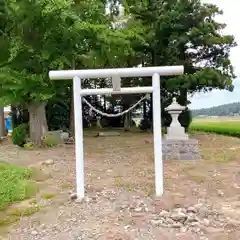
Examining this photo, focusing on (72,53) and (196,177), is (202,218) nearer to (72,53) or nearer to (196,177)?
(196,177)

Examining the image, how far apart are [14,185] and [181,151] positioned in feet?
14.3

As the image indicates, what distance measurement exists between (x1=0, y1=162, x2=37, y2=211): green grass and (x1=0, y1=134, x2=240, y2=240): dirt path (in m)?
0.22

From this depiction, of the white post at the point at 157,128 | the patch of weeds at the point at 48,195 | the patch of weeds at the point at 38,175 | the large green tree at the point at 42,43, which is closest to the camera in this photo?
the white post at the point at 157,128

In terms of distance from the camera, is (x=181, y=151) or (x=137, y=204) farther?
(x=181, y=151)

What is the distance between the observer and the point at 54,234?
404cm

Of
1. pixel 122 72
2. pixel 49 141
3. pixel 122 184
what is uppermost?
pixel 122 72

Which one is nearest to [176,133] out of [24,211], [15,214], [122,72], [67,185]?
[67,185]

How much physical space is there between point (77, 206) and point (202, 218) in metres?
1.64

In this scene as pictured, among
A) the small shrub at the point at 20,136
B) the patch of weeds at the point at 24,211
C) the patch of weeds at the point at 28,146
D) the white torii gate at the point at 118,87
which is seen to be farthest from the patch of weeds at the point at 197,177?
the small shrub at the point at 20,136

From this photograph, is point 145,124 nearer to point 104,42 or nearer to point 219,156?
point 104,42

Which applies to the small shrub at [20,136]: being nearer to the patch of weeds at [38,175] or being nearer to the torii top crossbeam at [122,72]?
the patch of weeds at [38,175]

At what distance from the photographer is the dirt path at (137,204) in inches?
159

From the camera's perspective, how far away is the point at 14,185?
5.89 metres

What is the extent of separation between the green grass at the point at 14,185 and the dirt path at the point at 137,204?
8.8 inches
